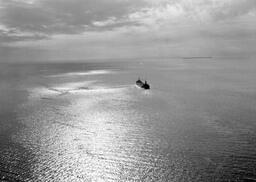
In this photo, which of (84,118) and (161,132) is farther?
(84,118)

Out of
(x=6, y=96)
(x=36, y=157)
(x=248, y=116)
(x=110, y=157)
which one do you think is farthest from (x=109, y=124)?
(x=6, y=96)

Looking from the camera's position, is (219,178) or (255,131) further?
(255,131)

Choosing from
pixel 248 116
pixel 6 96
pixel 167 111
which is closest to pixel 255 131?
pixel 248 116

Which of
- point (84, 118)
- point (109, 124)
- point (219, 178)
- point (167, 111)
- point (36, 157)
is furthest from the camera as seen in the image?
point (167, 111)

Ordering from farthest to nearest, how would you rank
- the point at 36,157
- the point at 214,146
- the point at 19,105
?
the point at 19,105
the point at 214,146
the point at 36,157

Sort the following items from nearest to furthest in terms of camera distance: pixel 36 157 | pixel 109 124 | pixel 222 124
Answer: pixel 36 157, pixel 222 124, pixel 109 124

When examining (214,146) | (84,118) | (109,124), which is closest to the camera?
(214,146)

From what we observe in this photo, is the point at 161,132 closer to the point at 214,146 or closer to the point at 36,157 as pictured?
the point at 214,146

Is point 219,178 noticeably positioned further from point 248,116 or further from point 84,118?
point 84,118
